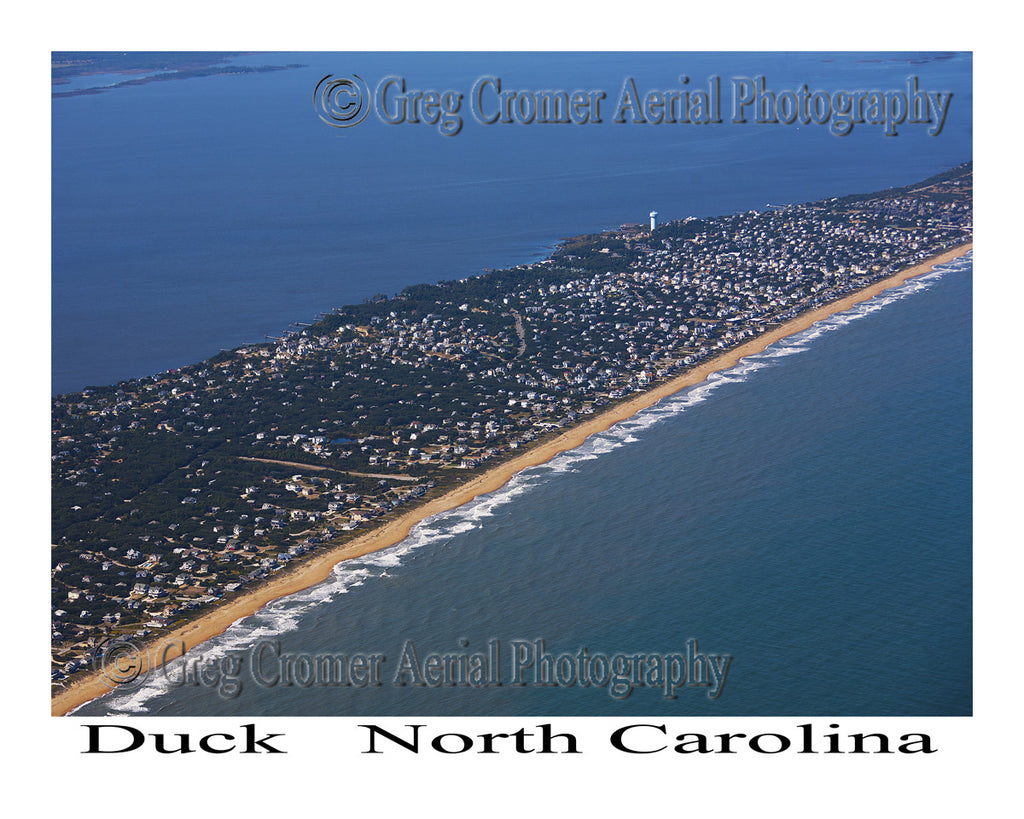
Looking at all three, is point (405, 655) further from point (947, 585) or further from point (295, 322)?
point (295, 322)

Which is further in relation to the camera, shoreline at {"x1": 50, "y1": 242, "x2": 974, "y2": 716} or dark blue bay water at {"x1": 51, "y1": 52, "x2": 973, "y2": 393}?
dark blue bay water at {"x1": 51, "y1": 52, "x2": 973, "y2": 393}

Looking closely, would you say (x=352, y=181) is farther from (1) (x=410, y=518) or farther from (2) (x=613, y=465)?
(1) (x=410, y=518)

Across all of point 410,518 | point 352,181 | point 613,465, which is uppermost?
point 352,181

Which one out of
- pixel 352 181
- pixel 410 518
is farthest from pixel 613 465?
pixel 352 181

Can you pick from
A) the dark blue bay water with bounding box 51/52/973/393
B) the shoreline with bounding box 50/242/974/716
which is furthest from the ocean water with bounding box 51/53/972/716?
the shoreline with bounding box 50/242/974/716

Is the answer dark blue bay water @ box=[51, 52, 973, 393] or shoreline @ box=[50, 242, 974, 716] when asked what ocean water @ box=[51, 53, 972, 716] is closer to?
dark blue bay water @ box=[51, 52, 973, 393]

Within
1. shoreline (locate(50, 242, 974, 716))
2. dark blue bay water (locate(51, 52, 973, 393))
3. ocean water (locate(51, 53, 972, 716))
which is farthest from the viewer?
dark blue bay water (locate(51, 52, 973, 393))
